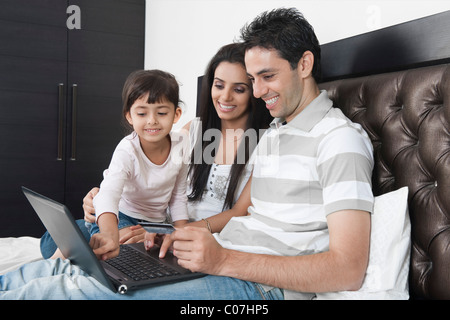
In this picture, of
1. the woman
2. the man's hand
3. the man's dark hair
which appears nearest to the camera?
the man's hand

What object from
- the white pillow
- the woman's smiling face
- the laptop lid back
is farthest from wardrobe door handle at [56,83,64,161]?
the white pillow

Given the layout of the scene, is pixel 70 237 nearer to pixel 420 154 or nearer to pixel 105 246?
pixel 105 246

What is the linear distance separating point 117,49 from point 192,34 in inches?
39.5

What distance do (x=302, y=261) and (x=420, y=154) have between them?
466 mm

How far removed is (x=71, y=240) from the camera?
1.10m

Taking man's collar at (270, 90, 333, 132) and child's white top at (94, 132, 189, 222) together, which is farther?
child's white top at (94, 132, 189, 222)

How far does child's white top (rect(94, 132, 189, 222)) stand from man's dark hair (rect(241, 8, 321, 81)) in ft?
2.14

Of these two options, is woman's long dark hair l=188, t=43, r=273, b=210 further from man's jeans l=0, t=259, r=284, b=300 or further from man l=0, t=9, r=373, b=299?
man's jeans l=0, t=259, r=284, b=300

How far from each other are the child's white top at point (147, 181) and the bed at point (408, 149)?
2.48 ft

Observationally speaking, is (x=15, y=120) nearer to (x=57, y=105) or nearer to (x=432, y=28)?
(x=57, y=105)

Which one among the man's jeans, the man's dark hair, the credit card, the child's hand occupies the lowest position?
the man's jeans

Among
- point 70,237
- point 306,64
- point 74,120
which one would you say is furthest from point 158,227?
point 74,120

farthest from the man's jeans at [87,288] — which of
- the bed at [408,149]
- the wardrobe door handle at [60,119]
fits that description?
the wardrobe door handle at [60,119]

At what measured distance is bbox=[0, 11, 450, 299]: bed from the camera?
1.11 m
